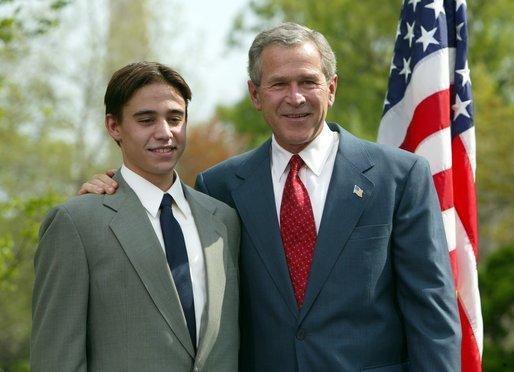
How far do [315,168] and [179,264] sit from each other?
928 millimetres

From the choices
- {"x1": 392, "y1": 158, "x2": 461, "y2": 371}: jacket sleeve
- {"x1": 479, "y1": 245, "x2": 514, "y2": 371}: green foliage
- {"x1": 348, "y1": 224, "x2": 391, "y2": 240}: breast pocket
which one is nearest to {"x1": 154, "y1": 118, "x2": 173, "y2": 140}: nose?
{"x1": 348, "y1": 224, "x2": 391, "y2": 240}: breast pocket

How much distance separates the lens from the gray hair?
4.43 m

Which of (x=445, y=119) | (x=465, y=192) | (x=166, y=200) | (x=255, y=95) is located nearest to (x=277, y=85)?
(x=255, y=95)

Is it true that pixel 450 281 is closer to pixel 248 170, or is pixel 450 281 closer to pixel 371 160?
pixel 371 160

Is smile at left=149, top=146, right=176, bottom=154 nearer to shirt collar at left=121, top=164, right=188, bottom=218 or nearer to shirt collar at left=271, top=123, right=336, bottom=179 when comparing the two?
shirt collar at left=121, top=164, right=188, bottom=218

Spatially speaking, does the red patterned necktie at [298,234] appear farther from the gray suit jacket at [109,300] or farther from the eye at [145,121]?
the eye at [145,121]

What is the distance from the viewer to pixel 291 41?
4.41 meters

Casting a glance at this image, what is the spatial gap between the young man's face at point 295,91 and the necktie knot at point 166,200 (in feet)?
2.28

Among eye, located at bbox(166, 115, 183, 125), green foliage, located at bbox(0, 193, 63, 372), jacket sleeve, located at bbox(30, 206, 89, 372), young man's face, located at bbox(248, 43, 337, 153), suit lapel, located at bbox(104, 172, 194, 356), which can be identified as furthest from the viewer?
green foliage, located at bbox(0, 193, 63, 372)

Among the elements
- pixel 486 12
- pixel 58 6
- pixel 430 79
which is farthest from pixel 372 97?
pixel 430 79

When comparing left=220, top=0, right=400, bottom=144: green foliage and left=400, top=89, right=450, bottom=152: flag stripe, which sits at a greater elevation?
left=220, top=0, right=400, bottom=144: green foliage

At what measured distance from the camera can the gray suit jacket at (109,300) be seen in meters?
3.69

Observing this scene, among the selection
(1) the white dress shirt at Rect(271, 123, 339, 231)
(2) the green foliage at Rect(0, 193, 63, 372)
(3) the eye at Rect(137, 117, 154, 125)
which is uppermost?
(3) the eye at Rect(137, 117, 154, 125)

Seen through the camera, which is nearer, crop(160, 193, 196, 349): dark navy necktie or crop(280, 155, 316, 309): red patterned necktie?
crop(160, 193, 196, 349): dark navy necktie
